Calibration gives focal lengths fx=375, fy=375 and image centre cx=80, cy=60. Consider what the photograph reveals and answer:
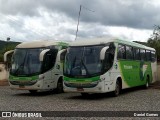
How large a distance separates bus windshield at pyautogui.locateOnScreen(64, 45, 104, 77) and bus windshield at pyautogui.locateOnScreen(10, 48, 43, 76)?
2263 mm

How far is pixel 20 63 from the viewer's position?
20.9 meters

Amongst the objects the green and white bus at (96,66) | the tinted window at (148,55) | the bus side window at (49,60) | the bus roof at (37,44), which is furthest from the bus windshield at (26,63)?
the tinted window at (148,55)

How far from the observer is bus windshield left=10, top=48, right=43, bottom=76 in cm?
2060

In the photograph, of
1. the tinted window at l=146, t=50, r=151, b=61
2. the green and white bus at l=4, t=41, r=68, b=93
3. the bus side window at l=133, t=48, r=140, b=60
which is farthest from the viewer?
the tinted window at l=146, t=50, r=151, b=61

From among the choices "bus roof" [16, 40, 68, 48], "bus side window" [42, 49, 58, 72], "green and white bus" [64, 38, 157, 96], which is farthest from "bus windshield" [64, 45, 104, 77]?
"bus roof" [16, 40, 68, 48]

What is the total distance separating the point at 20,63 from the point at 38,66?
1.08 metres

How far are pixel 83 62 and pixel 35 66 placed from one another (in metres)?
3.40

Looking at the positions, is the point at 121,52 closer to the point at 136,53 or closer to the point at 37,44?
the point at 136,53

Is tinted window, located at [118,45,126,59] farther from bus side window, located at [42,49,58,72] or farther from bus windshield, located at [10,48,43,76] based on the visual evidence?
bus windshield, located at [10,48,43,76]

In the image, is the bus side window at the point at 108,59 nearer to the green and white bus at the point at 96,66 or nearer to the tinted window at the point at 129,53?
the green and white bus at the point at 96,66

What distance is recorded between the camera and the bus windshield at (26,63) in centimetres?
2060

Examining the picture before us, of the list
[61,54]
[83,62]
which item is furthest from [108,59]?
[61,54]

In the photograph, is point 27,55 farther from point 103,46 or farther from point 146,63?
point 146,63

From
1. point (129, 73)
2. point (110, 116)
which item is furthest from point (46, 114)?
point (129, 73)
